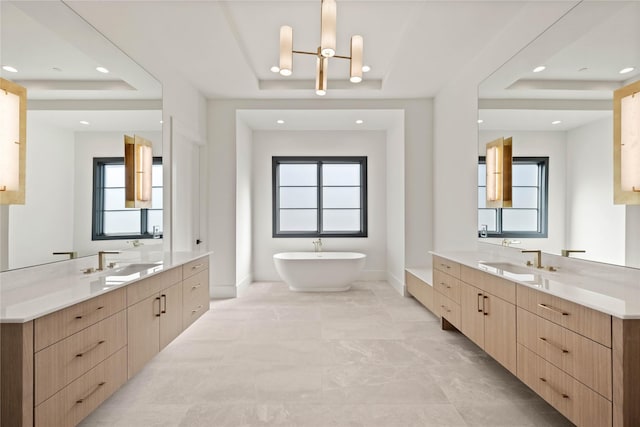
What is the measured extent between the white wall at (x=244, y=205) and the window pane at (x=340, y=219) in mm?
1060

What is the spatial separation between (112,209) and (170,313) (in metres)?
0.91

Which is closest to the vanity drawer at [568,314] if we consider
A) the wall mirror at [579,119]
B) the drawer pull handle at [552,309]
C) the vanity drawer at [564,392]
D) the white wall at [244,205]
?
the drawer pull handle at [552,309]

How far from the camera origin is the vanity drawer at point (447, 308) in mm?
2961

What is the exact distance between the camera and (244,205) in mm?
5199

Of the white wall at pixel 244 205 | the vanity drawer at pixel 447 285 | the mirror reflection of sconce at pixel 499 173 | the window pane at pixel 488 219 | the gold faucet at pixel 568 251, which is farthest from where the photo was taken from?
the white wall at pixel 244 205

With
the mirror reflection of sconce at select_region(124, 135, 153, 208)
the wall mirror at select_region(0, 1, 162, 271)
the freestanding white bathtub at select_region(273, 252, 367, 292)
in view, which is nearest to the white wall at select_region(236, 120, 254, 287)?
the freestanding white bathtub at select_region(273, 252, 367, 292)

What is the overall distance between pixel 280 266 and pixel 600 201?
148 inches

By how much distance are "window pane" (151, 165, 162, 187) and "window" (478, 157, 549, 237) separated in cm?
314

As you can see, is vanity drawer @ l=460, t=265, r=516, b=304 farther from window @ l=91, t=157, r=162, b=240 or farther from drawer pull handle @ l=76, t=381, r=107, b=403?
window @ l=91, t=157, r=162, b=240

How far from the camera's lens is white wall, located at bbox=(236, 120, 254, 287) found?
4.80 m

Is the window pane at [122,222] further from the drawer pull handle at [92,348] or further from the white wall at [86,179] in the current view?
the drawer pull handle at [92,348]

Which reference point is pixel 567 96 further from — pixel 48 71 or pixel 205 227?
pixel 205 227

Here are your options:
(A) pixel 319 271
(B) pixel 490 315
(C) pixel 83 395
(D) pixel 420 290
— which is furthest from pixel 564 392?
(A) pixel 319 271

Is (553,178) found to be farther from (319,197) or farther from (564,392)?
(319,197)
